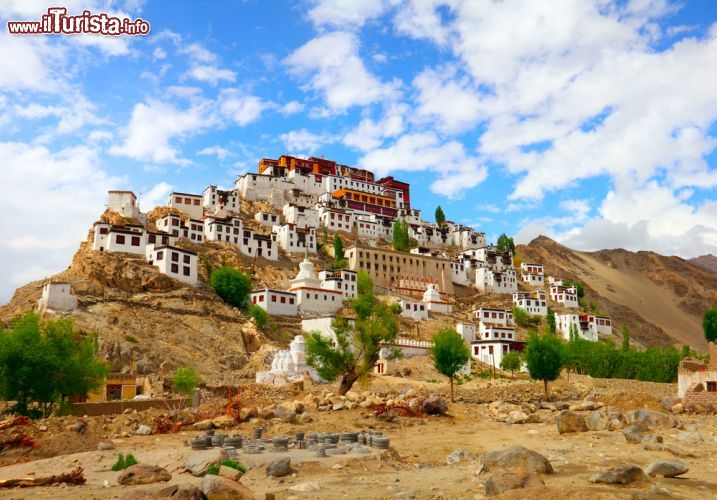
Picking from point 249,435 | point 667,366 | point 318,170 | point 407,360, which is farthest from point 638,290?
point 249,435

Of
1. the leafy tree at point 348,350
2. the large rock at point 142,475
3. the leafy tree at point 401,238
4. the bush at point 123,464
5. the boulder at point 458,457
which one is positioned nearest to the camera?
the large rock at point 142,475

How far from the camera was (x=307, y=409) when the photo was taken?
1211 inches

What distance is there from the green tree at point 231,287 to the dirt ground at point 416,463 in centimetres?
3912

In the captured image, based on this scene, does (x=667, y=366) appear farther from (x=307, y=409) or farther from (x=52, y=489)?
(x=52, y=489)

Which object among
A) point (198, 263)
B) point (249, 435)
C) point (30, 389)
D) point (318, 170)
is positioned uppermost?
point (318, 170)

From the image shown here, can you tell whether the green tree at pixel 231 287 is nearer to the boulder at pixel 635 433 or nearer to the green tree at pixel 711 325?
the boulder at pixel 635 433

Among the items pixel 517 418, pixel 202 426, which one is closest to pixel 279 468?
pixel 202 426

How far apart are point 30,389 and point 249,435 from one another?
1114cm

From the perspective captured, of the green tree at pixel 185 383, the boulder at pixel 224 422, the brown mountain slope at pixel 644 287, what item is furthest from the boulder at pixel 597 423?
the brown mountain slope at pixel 644 287

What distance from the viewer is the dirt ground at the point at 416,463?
1309 centimetres

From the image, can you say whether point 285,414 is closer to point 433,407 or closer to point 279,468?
point 433,407

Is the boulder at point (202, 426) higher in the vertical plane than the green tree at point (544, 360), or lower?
lower

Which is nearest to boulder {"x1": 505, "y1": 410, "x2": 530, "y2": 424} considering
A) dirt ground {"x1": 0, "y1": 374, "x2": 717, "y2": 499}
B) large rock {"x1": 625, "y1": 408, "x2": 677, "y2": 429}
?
dirt ground {"x1": 0, "y1": 374, "x2": 717, "y2": 499}

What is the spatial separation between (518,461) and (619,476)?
235 centimetres
